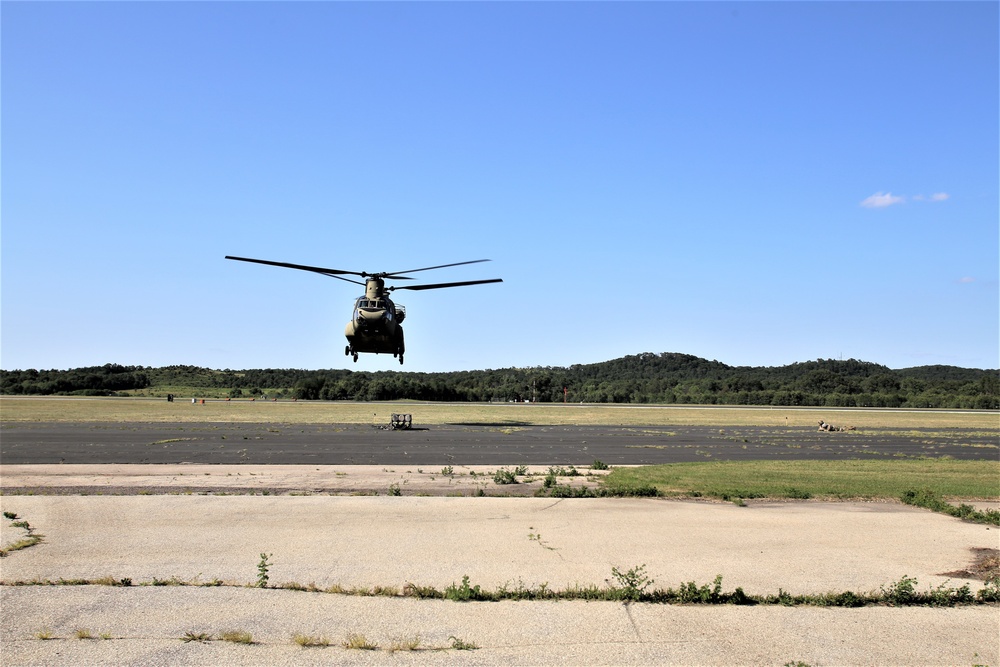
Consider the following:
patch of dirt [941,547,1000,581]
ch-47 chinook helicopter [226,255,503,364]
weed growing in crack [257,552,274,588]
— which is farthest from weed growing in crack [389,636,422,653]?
ch-47 chinook helicopter [226,255,503,364]

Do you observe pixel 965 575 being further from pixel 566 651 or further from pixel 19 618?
pixel 19 618

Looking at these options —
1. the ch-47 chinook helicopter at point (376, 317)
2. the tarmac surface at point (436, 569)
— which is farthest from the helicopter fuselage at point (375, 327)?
the tarmac surface at point (436, 569)

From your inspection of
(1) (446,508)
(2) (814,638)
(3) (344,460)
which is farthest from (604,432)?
(2) (814,638)

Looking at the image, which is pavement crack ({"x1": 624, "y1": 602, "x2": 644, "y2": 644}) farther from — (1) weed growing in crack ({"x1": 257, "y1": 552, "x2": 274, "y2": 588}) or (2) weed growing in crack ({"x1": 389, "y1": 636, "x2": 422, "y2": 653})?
(1) weed growing in crack ({"x1": 257, "y1": 552, "x2": 274, "y2": 588})

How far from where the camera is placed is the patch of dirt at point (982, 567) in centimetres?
1086

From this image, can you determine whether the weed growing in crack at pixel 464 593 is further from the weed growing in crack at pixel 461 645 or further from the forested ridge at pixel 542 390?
the forested ridge at pixel 542 390

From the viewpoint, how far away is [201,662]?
23.8ft

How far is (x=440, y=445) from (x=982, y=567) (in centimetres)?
2428

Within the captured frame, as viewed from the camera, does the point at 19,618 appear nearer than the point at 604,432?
Yes

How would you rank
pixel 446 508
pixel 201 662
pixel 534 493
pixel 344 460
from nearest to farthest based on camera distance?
pixel 201 662 → pixel 446 508 → pixel 534 493 → pixel 344 460

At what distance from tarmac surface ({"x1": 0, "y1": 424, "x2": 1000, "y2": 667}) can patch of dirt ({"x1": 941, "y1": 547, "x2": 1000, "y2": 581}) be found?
0.11 m

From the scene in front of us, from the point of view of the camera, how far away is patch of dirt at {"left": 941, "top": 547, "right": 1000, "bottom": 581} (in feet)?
35.6

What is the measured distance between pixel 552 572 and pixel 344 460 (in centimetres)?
1645

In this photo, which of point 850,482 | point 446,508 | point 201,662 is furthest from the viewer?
point 850,482
